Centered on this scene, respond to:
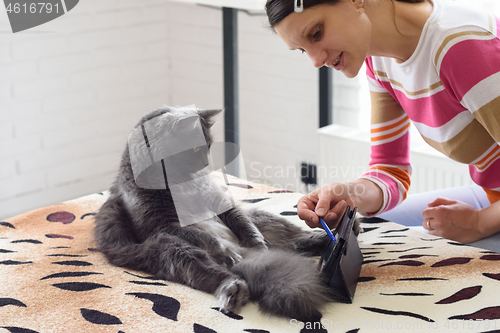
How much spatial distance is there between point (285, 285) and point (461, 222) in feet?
1.91

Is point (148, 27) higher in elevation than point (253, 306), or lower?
higher

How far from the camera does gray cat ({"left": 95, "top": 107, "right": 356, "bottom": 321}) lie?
0.78m

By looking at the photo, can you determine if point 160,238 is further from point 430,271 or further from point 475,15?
point 475,15

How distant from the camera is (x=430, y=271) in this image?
883 millimetres

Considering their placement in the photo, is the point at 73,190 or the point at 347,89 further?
the point at 73,190

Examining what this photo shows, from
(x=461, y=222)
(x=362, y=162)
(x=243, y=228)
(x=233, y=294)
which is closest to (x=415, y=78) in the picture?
(x=461, y=222)

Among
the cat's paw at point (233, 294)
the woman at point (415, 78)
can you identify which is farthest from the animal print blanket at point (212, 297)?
the woman at point (415, 78)

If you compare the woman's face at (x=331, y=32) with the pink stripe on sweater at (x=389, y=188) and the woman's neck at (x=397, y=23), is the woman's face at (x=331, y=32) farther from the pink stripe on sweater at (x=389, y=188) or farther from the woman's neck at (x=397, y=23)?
the pink stripe on sweater at (x=389, y=188)

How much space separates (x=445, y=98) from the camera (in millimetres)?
1005

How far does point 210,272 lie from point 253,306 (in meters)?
0.09

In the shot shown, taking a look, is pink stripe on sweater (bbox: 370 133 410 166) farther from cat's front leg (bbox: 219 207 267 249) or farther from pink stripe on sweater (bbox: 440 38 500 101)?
cat's front leg (bbox: 219 207 267 249)

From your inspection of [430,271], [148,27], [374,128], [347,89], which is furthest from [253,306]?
[148,27]

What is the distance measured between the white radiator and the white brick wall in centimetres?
24

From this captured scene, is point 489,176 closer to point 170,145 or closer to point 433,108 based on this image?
point 433,108
